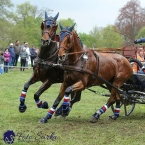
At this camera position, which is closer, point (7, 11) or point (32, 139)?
point (32, 139)

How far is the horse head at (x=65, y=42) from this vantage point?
7719 millimetres

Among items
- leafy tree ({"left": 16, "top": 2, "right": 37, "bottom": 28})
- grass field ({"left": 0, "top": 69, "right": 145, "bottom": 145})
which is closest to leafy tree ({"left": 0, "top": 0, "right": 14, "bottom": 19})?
leafy tree ({"left": 16, "top": 2, "right": 37, "bottom": 28})

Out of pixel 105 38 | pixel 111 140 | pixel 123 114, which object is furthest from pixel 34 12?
pixel 111 140

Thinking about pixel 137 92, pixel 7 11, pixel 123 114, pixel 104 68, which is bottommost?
pixel 123 114

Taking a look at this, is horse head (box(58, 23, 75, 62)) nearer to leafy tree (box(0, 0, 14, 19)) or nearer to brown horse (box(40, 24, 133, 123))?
brown horse (box(40, 24, 133, 123))

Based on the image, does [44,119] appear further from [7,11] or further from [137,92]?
[7,11]

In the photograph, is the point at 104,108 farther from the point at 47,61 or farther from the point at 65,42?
the point at 65,42

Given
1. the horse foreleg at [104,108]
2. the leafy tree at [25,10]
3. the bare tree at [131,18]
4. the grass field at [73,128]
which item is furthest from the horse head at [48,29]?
the leafy tree at [25,10]

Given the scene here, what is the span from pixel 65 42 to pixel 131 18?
41.2 m

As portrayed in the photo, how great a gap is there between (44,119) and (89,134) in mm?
1421

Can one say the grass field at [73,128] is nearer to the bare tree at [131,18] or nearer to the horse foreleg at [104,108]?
the horse foreleg at [104,108]

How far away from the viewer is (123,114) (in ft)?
34.0

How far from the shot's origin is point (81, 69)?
8148 millimetres

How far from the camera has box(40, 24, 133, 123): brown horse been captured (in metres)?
7.91
